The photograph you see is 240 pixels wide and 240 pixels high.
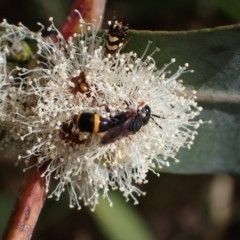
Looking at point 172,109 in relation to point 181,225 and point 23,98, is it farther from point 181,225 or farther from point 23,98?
point 181,225

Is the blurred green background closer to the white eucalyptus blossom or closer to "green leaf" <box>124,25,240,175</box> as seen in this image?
"green leaf" <box>124,25,240,175</box>

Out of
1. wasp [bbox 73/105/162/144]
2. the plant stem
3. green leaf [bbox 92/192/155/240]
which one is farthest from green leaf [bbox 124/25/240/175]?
green leaf [bbox 92/192/155/240]

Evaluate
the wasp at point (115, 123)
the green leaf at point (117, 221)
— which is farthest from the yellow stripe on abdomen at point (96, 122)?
the green leaf at point (117, 221)

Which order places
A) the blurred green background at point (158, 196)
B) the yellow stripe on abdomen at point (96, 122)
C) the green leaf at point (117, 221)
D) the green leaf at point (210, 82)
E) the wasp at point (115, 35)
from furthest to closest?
1. the blurred green background at point (158, 196)
2. the green leaf at point (117, 221)
3. the green leaf at point (210, 82)
4. the wasp at point (115, 35)
5. the yellow stripe on abdomen at point (96, 122)

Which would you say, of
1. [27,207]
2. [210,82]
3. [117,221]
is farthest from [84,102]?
[117,221]

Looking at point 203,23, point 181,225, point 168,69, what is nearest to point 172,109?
point 168,69

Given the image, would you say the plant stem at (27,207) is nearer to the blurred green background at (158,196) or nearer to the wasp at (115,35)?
the wasp at (115,35)
